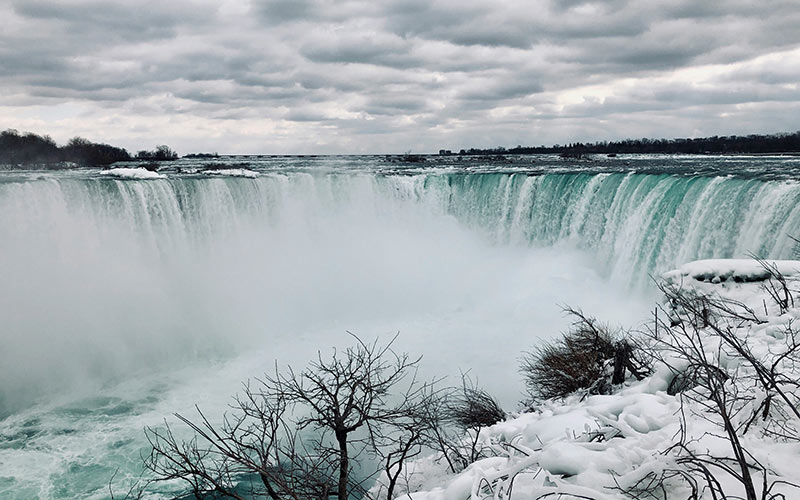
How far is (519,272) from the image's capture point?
23.0m

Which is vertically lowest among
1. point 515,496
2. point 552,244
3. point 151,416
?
point 151,416

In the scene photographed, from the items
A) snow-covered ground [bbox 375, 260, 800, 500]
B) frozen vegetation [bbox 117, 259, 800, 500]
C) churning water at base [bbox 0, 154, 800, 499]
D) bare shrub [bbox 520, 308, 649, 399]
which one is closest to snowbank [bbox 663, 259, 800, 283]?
frozen vegetation [bbox 117, 259, 800, 500]

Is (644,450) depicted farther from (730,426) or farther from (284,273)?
(284,273)

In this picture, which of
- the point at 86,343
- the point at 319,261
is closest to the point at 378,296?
the point at 319,261

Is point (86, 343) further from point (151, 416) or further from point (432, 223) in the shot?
point (432, 223)

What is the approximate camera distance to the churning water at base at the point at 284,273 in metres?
13.4

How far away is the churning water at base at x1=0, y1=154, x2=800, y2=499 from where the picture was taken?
13430mm

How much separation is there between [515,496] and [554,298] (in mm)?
17060

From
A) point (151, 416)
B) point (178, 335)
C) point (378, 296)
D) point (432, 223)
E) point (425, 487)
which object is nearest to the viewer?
point (425, 487)

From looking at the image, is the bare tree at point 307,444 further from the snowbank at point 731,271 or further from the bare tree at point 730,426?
the snowbank at point 731,271

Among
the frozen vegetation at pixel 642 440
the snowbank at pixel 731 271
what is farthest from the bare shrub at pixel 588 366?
the snowbank at pixel 731 271

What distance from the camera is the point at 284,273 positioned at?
2364cm

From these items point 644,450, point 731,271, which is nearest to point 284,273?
point 731,271

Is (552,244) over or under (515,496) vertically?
under
